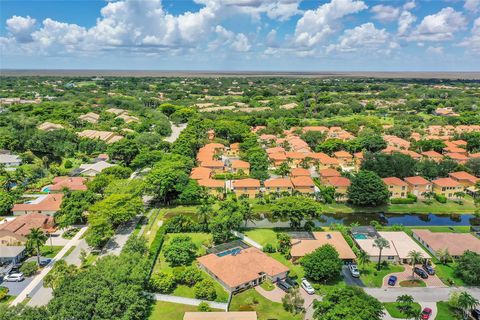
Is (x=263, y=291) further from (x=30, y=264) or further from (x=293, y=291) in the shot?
(x=30, y=264)

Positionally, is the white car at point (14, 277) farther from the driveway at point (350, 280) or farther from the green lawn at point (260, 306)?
the driveway at point (350, 280)

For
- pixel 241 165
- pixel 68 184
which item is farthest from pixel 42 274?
pixel 241 165

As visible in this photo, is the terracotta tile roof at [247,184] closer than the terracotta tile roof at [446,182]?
Yes

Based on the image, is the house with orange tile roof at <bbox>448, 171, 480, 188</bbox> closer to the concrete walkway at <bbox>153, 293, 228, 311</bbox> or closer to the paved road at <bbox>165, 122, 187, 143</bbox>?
the concrete walkway at <bbox>153, 293, 228, 311</bbox>

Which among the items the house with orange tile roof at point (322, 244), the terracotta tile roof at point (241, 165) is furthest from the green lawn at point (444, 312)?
the terracotta tile roof at point (241, 165)


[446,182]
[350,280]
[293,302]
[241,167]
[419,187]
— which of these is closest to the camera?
[293,302]

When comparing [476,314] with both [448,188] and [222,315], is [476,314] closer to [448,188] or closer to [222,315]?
[222,315]
